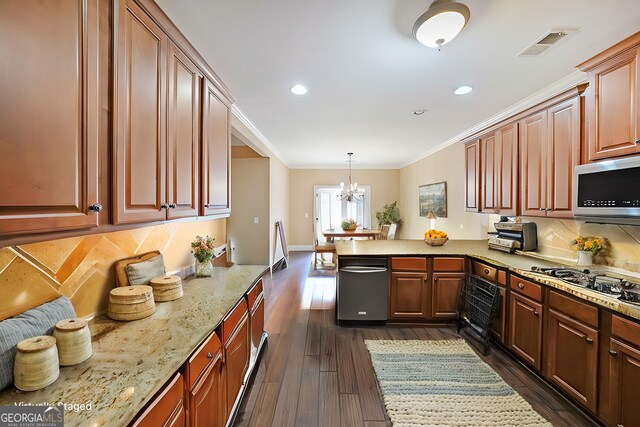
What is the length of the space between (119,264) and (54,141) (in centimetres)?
99

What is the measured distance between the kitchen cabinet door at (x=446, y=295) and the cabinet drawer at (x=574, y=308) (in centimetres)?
115

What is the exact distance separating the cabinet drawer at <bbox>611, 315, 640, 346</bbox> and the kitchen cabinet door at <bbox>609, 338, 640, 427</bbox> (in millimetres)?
41

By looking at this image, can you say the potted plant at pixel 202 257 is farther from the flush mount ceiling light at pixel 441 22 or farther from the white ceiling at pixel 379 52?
the flush mount ceiling light at pixel 441 22

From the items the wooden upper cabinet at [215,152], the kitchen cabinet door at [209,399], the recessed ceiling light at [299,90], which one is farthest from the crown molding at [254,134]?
the kitchen cabinet door at [209,399]

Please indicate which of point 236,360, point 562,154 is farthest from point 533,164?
point 236,360

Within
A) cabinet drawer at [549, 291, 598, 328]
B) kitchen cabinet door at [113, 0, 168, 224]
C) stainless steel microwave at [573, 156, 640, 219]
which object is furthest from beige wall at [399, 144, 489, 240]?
kitchen cabinet door at [113, 0, 168, 224]

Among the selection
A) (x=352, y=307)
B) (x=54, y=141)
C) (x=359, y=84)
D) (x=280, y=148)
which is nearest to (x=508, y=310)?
(x=352, y=307)

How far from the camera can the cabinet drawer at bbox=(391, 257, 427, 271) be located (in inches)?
128

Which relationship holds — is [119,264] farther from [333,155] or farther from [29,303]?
[333,155]

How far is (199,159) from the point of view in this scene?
1.87 m

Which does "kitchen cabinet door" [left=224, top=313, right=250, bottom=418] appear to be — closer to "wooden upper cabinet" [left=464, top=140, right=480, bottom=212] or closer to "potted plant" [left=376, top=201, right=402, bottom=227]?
"wooden upper cabinet" [left=464, top=140, right=480, bottom=212]

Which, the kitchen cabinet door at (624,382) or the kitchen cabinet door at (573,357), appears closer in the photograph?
the kitchen cabinet door at (624,382)

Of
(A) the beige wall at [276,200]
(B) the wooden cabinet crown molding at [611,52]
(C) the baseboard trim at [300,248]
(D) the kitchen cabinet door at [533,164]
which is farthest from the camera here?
(C) the baseboard trim at [300,248]

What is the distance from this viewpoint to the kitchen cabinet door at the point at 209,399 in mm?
1205
